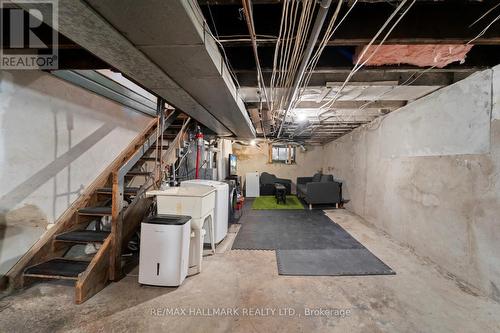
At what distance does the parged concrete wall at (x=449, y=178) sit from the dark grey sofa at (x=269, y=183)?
4.23 m

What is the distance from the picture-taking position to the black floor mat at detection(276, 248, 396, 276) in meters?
2.28

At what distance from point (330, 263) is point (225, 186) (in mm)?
1797

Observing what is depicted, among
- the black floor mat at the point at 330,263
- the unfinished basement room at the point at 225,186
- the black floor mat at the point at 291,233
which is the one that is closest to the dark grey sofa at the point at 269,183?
the black floor mat at the point at 291,233

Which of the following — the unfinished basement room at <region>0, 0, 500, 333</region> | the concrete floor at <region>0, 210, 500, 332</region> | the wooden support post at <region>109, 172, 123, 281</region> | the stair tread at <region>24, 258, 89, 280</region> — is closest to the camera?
the unfinished basement room at <region>0, 0, 500, 333</region>

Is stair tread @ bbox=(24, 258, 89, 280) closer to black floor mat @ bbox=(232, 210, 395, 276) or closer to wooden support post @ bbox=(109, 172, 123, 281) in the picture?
wooden support post @ bbox=(109, 172, 123, 281)

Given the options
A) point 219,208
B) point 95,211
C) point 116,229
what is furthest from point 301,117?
point 95,211

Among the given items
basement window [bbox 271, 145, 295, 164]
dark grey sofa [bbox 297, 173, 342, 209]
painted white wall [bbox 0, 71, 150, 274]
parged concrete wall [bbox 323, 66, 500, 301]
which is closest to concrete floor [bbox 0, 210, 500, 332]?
parged concrete wall [bbox 323, 66, 500, 301]

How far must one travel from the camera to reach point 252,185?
754cm

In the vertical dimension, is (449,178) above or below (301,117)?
below

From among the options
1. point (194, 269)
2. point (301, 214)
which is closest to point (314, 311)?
point (194, 269)

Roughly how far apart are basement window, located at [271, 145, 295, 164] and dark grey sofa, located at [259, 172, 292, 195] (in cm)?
72

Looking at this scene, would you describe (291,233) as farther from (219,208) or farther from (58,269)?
(58,269)

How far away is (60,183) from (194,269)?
1.77 metres

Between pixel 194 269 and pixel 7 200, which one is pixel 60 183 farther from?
pixel 194 269
